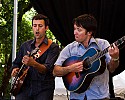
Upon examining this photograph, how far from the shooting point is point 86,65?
2.55 metres

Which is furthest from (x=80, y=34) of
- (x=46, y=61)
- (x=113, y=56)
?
(x=46, y=61)

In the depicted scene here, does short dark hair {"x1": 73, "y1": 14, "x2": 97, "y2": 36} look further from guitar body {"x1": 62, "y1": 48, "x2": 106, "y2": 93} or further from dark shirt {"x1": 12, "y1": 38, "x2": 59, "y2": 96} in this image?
dark shirt {"x1": 12, "y1": 38, "x2": 59, "y2": 96}

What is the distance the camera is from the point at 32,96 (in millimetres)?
2875

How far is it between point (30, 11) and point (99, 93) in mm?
4276

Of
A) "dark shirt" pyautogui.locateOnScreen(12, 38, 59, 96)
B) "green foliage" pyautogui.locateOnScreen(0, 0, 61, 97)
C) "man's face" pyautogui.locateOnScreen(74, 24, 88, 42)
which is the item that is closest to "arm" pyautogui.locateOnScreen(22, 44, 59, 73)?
"dark shirt" pyautogui.locateOnScreen(12, 38, 59, 96)

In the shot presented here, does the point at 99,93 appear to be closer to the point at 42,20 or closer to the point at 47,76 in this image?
the point at 47,76

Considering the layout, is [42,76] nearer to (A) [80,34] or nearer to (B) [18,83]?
(B) [18,83]

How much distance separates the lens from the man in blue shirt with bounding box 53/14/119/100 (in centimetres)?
248

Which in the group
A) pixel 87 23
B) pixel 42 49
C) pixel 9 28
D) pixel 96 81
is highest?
pixel 9 28

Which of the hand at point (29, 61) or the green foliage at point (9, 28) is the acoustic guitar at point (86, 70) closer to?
the hand at point (29, 61)

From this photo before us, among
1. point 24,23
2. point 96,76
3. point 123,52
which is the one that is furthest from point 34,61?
point 24,23

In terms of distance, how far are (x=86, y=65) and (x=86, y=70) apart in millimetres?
37

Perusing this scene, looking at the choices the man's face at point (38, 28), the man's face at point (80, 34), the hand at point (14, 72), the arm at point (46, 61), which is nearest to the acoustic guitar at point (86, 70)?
the man's face at point (80, 34)

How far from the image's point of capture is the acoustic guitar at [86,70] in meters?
2.46
